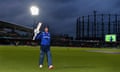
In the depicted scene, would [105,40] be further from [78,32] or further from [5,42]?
[5,42]

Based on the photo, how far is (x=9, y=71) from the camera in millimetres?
16031

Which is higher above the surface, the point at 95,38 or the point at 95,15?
the point at 95,15

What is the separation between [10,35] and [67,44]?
21049 mm

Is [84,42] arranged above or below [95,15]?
below

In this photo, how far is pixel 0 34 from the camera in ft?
344

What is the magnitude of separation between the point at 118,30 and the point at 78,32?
463 inches

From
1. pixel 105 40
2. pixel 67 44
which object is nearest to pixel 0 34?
pixel 67 44

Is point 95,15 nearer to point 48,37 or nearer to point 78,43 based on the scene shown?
point 78,43

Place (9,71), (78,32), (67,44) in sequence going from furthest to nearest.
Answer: (78,32), (67,44), (9,71)

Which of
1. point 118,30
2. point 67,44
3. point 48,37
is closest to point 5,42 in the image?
point 67,44

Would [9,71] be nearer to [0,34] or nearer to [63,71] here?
[63,71]

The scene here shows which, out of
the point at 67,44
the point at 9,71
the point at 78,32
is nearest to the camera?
the point at 9,71

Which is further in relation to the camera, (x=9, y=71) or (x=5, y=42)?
(x=5, y=42)

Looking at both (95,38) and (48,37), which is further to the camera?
(95,38)
